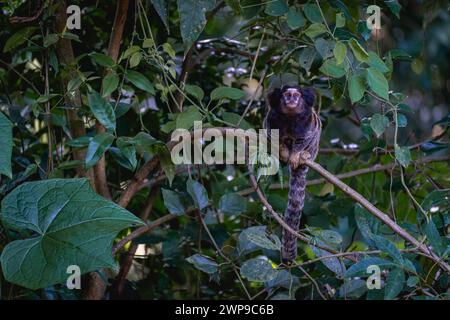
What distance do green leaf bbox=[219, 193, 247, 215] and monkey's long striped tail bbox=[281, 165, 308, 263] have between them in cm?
20

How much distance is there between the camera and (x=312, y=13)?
7.18ft

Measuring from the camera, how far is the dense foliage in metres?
1.67

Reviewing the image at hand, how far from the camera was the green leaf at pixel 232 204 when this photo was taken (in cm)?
236

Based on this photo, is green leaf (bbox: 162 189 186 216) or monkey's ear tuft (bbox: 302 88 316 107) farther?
monkey's ear tuft (bbox: 302 88 316 107)

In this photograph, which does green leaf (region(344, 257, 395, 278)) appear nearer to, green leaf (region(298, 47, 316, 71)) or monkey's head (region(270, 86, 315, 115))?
green leaf (region(298, 47, 316, 71))

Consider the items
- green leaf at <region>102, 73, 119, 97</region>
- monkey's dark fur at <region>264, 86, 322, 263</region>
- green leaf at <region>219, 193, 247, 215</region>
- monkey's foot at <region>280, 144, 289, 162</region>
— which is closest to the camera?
green leaf at <region>102, 73, 119, 97</region>

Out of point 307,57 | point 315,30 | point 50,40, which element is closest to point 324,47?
point 315,30

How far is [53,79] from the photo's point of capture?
2.49m

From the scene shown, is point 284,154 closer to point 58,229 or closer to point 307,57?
point 307,57

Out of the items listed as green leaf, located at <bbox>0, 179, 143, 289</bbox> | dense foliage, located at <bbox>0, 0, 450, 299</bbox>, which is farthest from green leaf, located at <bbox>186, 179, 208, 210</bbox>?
green leaf, located at <bbox>0, 179, 143, 289</bbox>
